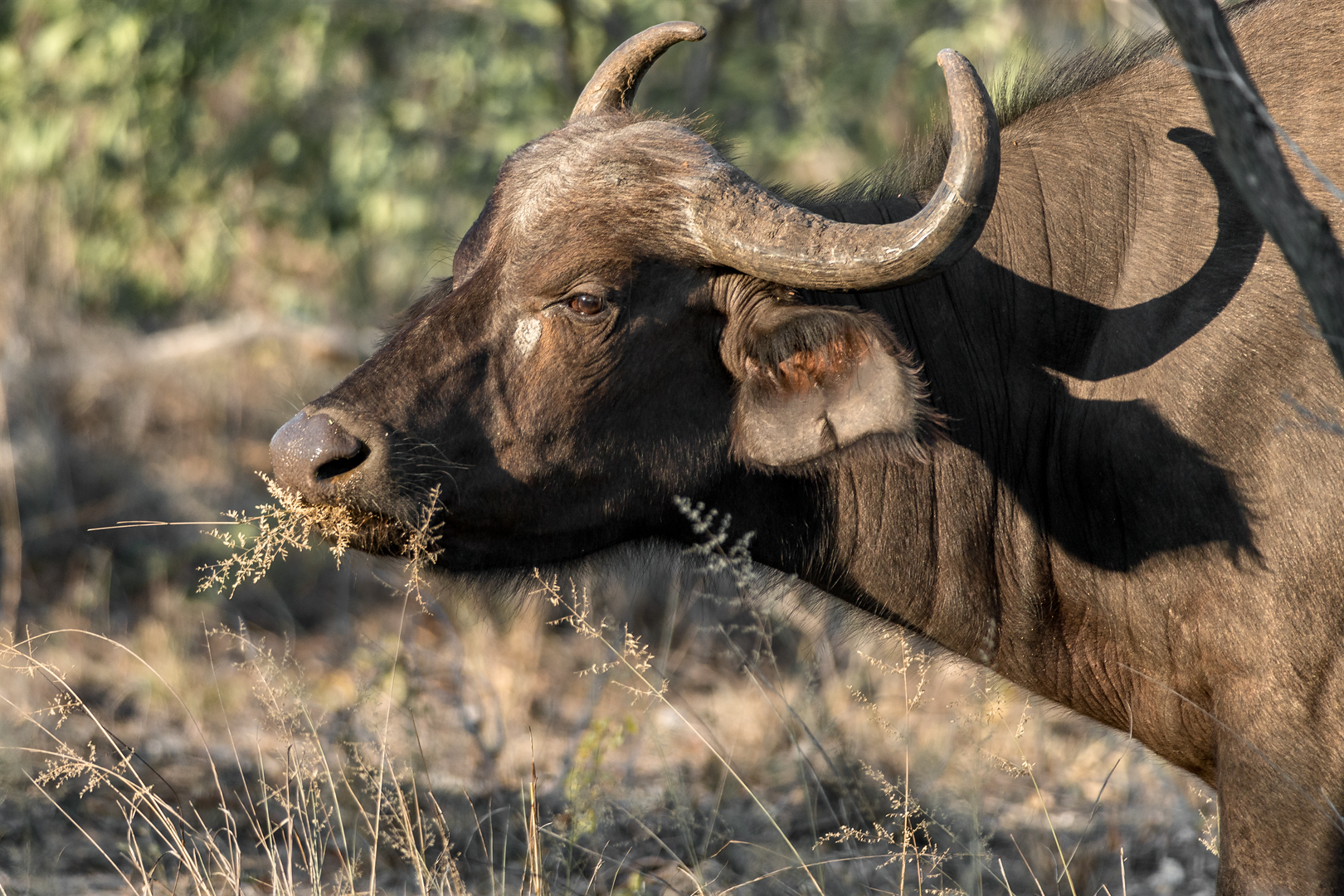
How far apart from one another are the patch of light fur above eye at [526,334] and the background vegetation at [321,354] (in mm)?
1437

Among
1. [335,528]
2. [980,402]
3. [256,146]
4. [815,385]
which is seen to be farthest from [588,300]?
[256,146]

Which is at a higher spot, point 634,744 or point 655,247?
point 655,247

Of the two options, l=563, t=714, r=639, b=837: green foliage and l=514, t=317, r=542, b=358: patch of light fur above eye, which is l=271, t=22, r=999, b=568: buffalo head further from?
l=563, t=714, r=639, b=837: green foliage

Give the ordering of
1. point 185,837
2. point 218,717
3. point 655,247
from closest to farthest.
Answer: point 655,247
point 185,837
point 218,717

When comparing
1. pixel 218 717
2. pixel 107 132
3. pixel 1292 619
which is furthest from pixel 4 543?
pixel 1292 619

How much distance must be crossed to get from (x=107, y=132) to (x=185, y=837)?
5.58 metres

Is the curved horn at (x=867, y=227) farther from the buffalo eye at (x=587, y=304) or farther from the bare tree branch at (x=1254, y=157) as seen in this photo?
the bare tree branch at (x=1254, y=157)

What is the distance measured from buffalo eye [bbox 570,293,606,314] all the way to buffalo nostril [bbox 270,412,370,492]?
0.62 metres

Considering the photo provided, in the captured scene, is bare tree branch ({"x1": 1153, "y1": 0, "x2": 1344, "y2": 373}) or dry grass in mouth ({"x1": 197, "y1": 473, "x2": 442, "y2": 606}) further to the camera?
dry grass in mouth ({"x1": 197, "y1": 473, "x2": 442, "y2": 606})

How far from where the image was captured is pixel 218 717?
5426mm

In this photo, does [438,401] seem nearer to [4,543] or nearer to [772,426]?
[772,426]

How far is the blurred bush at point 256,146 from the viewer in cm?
723

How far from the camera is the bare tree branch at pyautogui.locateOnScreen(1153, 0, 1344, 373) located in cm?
207

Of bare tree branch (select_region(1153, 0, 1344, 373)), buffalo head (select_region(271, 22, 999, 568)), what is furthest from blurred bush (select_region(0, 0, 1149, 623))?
bare tree branch (select_region(1153, 0, 1344, 373))
